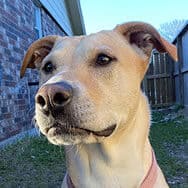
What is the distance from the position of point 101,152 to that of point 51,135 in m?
0.48

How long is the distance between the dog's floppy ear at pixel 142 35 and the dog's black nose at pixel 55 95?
0.87 meters

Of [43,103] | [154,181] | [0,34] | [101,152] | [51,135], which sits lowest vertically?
[154,181]

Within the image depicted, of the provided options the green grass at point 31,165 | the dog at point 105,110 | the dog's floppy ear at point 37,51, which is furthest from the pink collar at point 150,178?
the green grass at point 31,165

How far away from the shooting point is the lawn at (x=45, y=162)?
4789 mm

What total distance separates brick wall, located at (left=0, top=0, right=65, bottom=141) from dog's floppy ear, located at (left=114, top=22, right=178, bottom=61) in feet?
13.0

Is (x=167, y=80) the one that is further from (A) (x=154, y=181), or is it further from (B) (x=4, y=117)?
(A) (x=154, y=181)

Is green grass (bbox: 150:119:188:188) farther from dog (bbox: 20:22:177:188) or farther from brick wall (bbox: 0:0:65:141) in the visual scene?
brick wall (bbox: 0:0:65:141)

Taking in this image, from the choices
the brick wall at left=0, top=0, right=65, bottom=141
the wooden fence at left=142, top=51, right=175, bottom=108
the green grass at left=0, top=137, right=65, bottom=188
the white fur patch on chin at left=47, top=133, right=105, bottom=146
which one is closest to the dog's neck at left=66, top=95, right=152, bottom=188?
the white fur patch on chin at left=47, top=133, right=105, bottom=146

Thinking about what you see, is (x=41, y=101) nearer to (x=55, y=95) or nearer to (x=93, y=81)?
(x=55, y=95)

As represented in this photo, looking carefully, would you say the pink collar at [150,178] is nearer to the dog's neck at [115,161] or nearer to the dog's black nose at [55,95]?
the dog's neck at [115,161]

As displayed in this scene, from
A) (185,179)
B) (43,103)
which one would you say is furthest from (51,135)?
(185,179)

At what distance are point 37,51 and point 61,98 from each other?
1.08 metres

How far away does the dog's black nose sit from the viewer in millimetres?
1853

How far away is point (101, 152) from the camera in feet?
8.00
